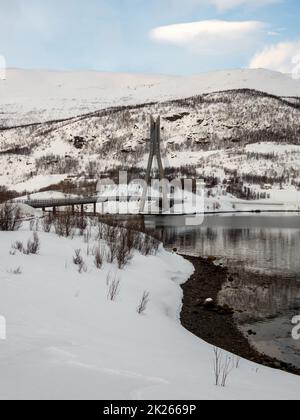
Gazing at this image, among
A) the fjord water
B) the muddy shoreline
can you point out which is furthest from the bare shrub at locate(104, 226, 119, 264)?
the fjord water

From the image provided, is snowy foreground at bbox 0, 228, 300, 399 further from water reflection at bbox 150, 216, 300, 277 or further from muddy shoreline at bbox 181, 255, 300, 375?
water reflection at bbox 150, 216, 300, 277

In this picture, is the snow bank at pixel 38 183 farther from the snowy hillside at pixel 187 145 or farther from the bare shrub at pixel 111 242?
the bare shrub at pixel 111 242

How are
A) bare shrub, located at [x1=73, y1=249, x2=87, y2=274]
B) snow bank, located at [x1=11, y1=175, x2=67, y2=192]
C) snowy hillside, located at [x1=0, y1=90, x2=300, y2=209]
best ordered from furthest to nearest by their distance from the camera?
snowy hillside, located at [x1=0, y1=90, x2=300, y2=209]
snow bank, located at [x1=11, y1=175, x2=67, y2=192]
bare shrub, located at [x1=73, y1=249, x2=87, y2=274]

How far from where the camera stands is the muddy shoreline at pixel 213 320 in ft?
33.1

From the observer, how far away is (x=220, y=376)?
21.0ft

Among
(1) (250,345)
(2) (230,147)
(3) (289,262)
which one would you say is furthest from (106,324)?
(2) (230,147)

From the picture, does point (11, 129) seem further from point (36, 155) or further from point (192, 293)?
point (192, 293)

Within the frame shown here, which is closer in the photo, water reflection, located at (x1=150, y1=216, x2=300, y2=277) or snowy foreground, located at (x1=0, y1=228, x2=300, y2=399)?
snowy foreground, located at (x1=0, y1=228, x2=300, y2=399)

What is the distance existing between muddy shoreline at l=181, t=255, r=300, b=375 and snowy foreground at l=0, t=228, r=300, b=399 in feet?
2.21

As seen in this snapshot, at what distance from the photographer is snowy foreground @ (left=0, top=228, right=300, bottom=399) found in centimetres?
494

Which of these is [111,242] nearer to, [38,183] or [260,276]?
[260,276]

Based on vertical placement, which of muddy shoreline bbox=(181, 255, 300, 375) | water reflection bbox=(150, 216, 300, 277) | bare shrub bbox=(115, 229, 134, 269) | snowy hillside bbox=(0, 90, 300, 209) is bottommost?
water reflection bbox=(150, 216, 300, 277)

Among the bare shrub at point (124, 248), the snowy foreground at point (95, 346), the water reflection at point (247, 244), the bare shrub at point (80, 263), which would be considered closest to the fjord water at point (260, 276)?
the water reflection at point (247, 244)

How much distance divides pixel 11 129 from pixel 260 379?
175913 millimetres
